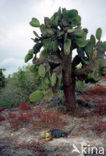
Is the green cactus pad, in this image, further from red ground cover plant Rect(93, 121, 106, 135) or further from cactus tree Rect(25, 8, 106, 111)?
red ground cover plant Rect(93, 121, 106, 135)

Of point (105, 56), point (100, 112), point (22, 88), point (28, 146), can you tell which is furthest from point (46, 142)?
point (22, 88)

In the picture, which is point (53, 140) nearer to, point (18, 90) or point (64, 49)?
point (64, 49)

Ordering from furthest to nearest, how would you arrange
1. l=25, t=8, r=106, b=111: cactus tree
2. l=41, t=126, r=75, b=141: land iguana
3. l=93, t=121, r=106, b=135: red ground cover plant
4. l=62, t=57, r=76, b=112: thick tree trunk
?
l=62, t=57, r=76, b=112: thick tree trunk, l=25, t=8, r=106, b=111: cactus tree, l=93, t=121, r=106, b=135: red ground cover plant, l=41, t=126, r=75, b=141: land iguana

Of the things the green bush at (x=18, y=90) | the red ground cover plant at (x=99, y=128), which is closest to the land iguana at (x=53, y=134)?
the red ground cover plant at (x=99, y=128)

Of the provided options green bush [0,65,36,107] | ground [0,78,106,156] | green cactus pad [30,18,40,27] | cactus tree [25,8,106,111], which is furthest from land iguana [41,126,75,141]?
green bush [0,65,36,107]

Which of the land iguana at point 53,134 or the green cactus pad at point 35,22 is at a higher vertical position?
the green cactus pad at point 35,22

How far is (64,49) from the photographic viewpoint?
23.5 feet

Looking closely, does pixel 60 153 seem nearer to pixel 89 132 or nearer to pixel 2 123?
pixel 89 132

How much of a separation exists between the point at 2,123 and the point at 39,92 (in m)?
1.95

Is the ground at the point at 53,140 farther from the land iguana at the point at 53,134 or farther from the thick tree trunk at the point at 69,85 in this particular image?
the thick tree trunk at the point at 69,85

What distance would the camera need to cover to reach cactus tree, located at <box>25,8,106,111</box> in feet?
24.0

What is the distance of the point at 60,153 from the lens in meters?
4.45

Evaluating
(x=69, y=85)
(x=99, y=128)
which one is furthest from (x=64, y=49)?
(x=99, y=128)

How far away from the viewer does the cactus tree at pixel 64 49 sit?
288 inches
